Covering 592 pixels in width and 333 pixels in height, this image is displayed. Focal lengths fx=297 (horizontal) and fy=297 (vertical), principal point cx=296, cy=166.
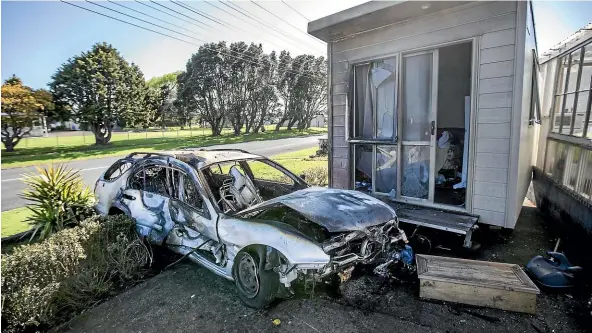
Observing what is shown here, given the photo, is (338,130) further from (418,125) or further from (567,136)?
(567,136)

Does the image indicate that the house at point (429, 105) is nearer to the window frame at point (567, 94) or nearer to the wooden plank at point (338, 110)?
the wooden plank at point (338, 110)

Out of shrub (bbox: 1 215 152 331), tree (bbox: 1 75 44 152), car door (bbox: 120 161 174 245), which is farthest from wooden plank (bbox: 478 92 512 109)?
tree (bbox: 1 75 44 152)

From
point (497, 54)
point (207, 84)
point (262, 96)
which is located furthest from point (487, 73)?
point (262, 96)

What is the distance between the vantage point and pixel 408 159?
492 cm

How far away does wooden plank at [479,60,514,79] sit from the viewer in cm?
375

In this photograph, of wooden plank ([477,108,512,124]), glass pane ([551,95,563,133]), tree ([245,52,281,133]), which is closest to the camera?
wooden plank ([477,108,512,124])

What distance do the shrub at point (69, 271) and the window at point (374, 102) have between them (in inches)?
158

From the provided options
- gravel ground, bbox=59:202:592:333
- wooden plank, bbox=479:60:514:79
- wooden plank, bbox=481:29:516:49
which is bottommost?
gravel ground, bbox=59:202:592:333

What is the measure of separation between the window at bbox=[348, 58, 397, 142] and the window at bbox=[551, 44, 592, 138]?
3053 millimetres

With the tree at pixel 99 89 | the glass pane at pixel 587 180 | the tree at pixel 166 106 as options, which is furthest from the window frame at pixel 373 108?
the tree at pixel 166 106

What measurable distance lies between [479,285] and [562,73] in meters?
6.08

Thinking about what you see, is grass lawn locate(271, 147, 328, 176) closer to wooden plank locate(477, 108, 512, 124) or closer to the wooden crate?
wooden plank locate(477, 108, 512, 124)

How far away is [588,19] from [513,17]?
2.40 meters

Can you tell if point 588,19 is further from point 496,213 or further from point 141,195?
point 141,195
